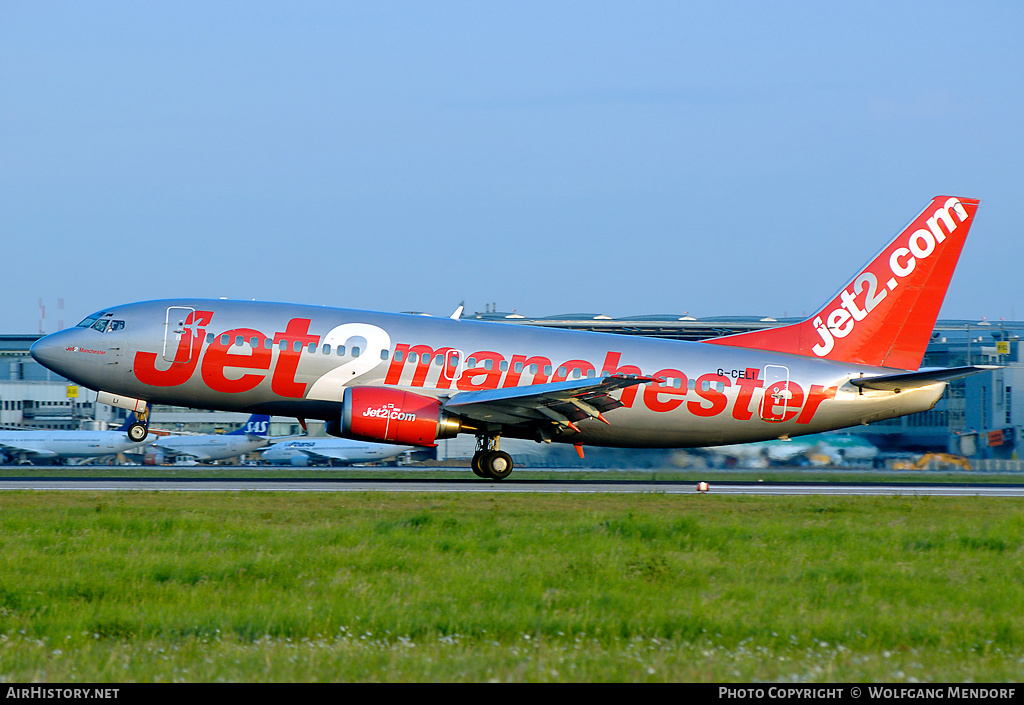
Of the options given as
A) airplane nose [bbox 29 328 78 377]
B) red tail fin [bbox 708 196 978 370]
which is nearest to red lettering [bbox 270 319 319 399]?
airplane nose [bbox 29 328 78 377]

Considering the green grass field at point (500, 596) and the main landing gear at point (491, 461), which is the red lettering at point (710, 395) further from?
the green grass field at point (500, 596)

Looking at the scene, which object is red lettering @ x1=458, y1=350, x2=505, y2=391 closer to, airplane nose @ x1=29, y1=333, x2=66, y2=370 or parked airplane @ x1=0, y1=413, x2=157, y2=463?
airplane nose @ x1=29, y1=333, x2=66, y2=370

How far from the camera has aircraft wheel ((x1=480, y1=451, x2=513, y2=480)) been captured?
26625 mm

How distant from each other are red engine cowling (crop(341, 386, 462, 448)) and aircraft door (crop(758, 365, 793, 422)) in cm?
905

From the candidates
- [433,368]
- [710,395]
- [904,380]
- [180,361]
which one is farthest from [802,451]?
[180,361]

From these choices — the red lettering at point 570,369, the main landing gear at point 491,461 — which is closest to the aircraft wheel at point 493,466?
the main landing gear at point 491,461

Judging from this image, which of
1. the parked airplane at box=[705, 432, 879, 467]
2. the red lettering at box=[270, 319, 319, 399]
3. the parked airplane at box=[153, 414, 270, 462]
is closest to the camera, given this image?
the red lettering at box=[270, 319, 319, 399]

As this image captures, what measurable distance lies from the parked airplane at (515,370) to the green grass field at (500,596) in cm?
756

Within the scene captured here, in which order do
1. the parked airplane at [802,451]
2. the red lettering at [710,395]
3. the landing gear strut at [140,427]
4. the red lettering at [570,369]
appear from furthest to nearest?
1. the parked airplane at [802,451]
2. the red lettering at [710,395]
3. the red lettering at [570,369]
4. the landing gear strut at [140,427]

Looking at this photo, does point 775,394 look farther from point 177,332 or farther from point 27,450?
point 27,450

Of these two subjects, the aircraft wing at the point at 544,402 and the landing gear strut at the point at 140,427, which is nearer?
the aircraft wing at the point at 544,402

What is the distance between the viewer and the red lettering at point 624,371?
26406 millimetres

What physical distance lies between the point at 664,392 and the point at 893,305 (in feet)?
24.9

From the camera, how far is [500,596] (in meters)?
9.95
